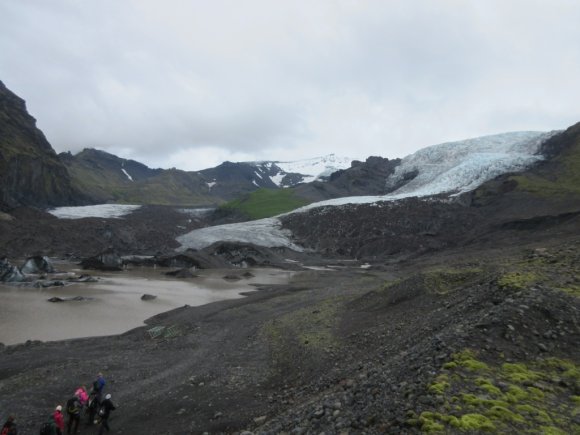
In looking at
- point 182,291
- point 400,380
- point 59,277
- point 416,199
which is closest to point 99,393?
point 400,380

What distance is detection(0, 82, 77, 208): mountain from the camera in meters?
140

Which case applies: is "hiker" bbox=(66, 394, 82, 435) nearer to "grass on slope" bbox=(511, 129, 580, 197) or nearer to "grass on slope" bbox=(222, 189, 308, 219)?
"grass on slope" bbox=(511, 129, 580, 197)

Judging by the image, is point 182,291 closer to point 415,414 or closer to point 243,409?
point 243,409

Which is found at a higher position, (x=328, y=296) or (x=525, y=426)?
(x=525, y=426)

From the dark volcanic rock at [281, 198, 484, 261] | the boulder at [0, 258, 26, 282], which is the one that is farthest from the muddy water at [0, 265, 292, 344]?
the dark volcanic rock at [281, 198, 484, 261]

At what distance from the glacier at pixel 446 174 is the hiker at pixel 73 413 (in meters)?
97.2

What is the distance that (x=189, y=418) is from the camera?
683 inches

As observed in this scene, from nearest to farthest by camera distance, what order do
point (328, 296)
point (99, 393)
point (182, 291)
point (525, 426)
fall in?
point (525, 426) → point (99, 393) → point (328, 296) → point (182, 291)

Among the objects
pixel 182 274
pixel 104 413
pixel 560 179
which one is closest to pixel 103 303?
pixel 182 274

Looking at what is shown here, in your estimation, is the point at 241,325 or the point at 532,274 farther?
the point at 241,325

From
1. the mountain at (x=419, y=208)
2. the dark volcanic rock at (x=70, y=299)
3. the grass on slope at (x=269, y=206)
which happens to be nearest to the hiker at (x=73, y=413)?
the dark volcanic rock at (x=70, y=299)

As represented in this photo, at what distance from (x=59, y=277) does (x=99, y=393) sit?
5436 centimetres

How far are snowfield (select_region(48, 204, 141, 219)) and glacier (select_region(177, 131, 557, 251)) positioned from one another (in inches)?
1708

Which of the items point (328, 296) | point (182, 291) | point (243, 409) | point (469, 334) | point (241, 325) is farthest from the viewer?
point (182, 291)
